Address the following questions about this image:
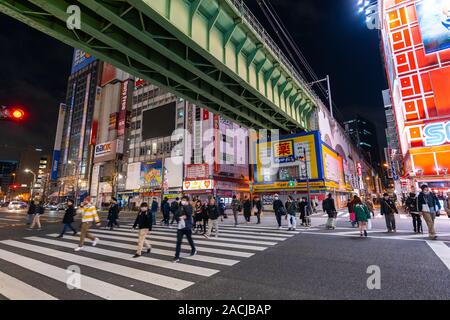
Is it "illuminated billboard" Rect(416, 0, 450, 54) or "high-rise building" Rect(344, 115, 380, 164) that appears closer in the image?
"illuminated billboard" Rect(416, 0, 450, 54)

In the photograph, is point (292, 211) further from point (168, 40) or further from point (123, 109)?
point (123, 109)

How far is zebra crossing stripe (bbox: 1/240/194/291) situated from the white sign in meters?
31.9

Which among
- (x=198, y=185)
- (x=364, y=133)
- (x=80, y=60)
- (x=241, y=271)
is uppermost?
(x=80, y=60)

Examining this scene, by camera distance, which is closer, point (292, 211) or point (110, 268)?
point (110, 268)

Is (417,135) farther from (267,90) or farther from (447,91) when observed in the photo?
(267,90)

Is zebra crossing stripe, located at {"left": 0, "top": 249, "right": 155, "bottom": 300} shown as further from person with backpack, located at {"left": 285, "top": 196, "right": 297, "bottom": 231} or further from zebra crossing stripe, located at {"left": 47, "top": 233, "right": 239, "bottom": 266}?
person with backpack, located at {"left": 285, "top": 196, "right": 297, "bottom": 231}

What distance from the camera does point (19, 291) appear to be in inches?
172

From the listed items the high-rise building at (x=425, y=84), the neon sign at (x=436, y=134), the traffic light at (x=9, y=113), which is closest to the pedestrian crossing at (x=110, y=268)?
the traffic light at (x=9, y=113)

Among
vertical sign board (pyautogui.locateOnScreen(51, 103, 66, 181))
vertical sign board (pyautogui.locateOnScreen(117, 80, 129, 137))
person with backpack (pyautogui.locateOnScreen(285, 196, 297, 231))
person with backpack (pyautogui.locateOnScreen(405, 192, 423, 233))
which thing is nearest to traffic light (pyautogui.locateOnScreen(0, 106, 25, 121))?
person with backpack (pyautogui.locateOnScreen(285, 196, 297, 231))

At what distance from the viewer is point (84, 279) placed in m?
4.95

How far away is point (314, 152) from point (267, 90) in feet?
51.2

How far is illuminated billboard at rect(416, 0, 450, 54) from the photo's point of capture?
92.0 ft

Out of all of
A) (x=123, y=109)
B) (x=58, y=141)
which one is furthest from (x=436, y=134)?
(x=58, y=141)

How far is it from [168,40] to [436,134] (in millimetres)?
32716
